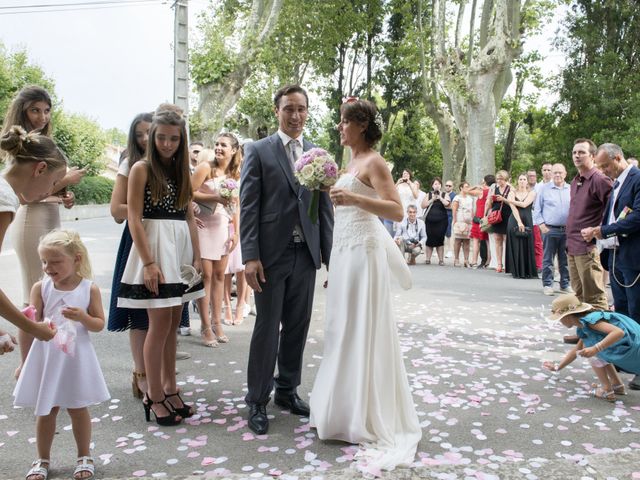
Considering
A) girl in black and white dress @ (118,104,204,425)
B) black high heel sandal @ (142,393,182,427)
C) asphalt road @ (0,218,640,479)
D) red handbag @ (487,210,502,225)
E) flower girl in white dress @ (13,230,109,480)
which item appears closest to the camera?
flower girl in white dress @ (13,230,109,480)

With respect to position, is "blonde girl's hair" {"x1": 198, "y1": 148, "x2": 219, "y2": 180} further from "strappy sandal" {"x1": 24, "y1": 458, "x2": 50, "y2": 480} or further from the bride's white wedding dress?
"strappy sandal" {"x1": 24, "y1": 458, "x2": 50, "y2": 480}

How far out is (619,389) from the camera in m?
5.03

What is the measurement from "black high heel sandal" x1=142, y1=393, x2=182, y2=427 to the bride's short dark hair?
7.84ft

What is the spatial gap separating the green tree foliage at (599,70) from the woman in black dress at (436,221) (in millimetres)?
15357

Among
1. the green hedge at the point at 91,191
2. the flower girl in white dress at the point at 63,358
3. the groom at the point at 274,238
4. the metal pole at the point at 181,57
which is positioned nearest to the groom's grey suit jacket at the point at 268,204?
the groom at the point at 274,238

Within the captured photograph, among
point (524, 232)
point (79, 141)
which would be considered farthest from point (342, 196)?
point (79, 141)

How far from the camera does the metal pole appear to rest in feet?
41.5

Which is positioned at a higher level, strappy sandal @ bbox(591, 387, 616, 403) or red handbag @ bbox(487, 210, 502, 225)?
red handbag @ bbox(487, 210, 502, 225)

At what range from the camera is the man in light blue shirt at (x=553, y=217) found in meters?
10.3

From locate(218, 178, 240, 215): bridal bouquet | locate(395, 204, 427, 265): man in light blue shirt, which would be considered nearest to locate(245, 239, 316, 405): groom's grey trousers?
locate(218, 178, 240, 215): bridal bouquet

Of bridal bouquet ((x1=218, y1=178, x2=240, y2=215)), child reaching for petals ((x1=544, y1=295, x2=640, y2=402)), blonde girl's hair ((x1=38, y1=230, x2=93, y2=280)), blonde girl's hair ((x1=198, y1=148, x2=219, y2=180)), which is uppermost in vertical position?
blonde girl's hair ((x1=198, y1=148, x2=219, y2=180))

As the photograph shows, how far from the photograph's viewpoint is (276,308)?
4.21m

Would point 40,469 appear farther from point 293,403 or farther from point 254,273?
point 293,403

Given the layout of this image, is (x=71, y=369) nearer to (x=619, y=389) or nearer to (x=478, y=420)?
(x=478, y=420)
